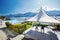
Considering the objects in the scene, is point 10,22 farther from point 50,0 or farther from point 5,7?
point 50,0

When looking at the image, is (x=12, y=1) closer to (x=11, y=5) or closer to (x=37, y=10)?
(x=11, y=5)

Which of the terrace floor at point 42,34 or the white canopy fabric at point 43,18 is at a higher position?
the white canopy fabric at point 43,18

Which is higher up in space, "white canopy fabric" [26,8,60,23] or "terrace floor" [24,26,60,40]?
"white canopy fabric" [26,8,60,23]

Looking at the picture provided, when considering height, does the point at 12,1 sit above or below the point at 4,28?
above

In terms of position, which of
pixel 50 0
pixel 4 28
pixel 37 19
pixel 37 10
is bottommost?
pixel 4 28

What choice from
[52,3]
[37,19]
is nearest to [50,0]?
[52,3]

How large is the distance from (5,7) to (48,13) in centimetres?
100

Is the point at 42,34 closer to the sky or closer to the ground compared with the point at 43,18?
closer to the ground

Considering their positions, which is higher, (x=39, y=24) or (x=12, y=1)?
(x=12, y=1)

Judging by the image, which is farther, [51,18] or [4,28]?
[4,28]

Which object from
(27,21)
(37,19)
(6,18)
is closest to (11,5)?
(6,18)

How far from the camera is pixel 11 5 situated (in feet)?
9.50

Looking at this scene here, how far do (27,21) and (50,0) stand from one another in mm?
695

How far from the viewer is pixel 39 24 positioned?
272 centimetres
